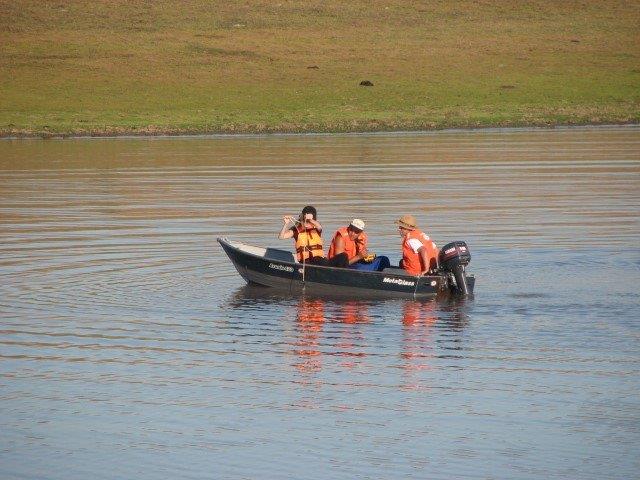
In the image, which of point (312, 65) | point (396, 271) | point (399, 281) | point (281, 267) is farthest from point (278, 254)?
point (312, 65)

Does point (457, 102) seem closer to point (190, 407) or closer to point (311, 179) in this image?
point (311, 179)

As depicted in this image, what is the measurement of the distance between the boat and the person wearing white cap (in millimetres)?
562

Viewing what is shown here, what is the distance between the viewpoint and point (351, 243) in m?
23.4

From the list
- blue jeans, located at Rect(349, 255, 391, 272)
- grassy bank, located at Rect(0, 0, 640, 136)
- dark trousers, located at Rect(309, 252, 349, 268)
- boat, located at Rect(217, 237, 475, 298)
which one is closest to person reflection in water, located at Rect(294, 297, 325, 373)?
boat, located at Rect(217, 237, 475, 298)

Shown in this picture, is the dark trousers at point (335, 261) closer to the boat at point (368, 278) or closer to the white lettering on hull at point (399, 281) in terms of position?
the boat at point (368, 278)

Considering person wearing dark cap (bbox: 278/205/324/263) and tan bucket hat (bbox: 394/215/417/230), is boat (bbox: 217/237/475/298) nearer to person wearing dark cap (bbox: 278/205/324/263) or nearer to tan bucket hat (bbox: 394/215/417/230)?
person wearing dark cap (bbox: 278/205/324/263)

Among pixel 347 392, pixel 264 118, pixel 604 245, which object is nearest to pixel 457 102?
pixel 264 118

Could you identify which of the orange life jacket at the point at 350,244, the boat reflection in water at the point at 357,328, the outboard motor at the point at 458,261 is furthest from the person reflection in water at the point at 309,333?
the outboard motor at the point at 458,261

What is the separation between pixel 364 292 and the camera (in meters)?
22.7

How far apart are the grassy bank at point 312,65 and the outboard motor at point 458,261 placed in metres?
49.5

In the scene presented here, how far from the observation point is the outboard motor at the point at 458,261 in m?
22.3

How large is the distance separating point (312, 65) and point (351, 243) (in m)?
67.3

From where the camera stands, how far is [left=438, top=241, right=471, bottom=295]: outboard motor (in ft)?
73.3

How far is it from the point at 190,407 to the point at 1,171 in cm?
3586
